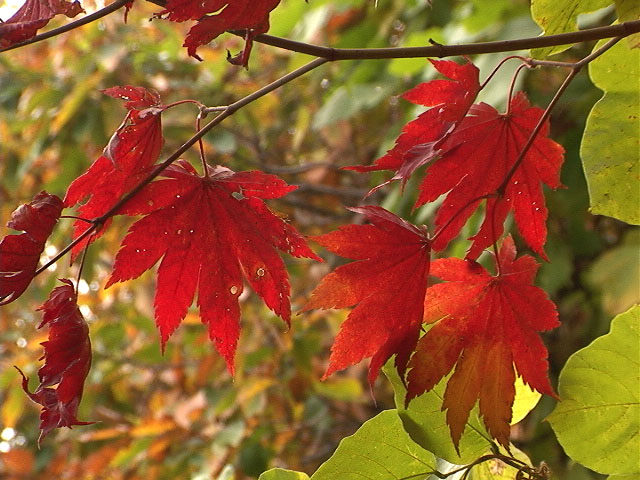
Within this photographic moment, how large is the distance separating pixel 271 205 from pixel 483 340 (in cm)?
153

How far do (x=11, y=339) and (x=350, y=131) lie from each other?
147 centimetres

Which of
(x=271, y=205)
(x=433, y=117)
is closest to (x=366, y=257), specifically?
(x=433, y=117)

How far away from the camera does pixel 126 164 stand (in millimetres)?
503

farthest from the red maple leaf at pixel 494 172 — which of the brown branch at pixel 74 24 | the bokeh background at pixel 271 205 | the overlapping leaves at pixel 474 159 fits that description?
the bokeh background at pixel 271 205

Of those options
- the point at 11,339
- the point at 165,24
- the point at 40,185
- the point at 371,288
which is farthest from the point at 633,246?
the point at 11,339

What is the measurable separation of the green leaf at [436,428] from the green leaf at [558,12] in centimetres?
24

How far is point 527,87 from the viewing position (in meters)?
1.48

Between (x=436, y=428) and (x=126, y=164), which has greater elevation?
(x=126, y=164)

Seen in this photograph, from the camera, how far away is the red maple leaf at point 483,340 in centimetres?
49

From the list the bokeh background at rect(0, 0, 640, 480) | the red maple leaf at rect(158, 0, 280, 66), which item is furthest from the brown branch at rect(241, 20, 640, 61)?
the bokeh background at rect(0, 0, 640, 480)

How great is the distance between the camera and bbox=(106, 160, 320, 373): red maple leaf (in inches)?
20.6

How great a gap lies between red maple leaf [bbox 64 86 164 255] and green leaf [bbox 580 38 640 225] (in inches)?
13.1

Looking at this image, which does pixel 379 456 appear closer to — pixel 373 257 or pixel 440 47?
pixel 373 257

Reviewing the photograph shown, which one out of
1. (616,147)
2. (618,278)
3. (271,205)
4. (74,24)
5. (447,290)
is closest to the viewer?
(74,24)
